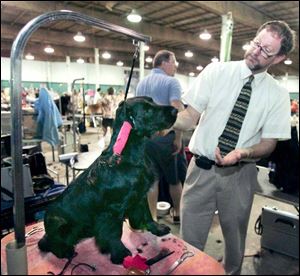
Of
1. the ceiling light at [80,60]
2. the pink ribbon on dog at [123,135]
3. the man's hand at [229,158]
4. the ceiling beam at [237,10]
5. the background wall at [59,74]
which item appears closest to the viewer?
the pink ribbon on dog at [123,135]

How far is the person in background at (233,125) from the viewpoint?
4.05 ft

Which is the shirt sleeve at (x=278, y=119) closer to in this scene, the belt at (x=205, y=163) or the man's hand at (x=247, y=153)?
the man's hand at (x=247, y=153)

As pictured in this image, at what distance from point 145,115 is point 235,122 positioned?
2.17 feet

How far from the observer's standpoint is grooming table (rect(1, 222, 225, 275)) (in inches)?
28.2

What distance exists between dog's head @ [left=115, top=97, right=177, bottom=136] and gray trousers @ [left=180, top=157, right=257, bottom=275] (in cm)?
69

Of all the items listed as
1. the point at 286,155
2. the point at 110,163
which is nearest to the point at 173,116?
the point at 110,163

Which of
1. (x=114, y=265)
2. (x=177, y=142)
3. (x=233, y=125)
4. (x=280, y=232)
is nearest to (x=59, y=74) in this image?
(x=177, y=142)

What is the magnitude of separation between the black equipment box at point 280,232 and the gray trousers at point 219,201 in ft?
2.56

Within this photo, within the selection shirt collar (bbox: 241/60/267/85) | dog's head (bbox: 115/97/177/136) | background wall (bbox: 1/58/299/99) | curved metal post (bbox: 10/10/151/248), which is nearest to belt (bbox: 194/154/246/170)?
Result: shirt collar (bbox: 241/60/267/85)

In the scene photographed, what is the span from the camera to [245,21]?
17.9 ft

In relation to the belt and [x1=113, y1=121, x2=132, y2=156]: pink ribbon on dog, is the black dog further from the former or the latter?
the belt

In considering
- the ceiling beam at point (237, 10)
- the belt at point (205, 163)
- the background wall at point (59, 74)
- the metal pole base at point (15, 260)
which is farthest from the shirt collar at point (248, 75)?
the background wall at point (59, 74)

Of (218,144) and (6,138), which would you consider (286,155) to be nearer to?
(218,144)

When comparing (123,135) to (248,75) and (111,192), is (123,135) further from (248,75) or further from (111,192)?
(248,75)
